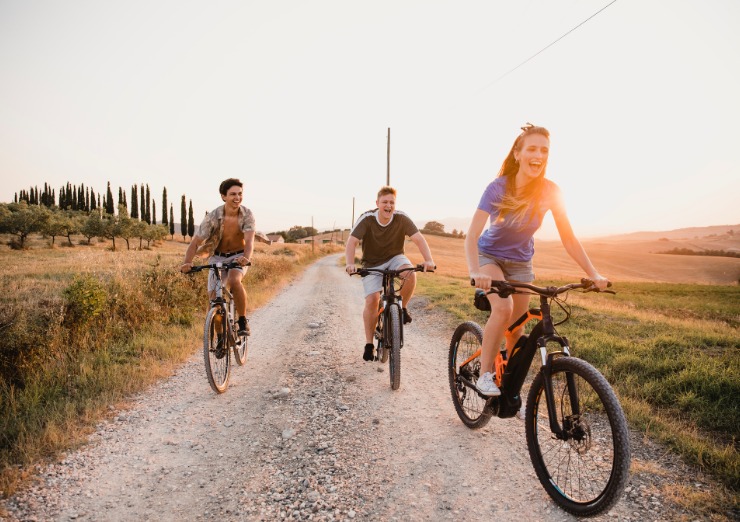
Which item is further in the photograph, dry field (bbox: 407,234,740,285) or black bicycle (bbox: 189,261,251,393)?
dry field (bbox: 407,234,740,285)

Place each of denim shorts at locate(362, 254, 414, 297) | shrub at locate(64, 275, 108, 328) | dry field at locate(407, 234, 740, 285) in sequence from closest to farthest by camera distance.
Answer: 1. denim shorts at locate(362, 254, 414, 297)
2. shrub at locate(64, 275, 108, 328)
3. dry field at locate(407, 234, 740, 285)

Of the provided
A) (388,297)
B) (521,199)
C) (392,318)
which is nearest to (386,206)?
(388,297)

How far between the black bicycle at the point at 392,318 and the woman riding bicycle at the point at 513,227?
164cm

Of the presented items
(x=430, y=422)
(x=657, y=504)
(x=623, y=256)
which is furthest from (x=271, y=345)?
(x=623, y=256)

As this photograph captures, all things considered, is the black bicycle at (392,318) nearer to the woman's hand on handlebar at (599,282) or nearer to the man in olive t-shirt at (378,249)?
the man in olive t-shirt at (378,249)

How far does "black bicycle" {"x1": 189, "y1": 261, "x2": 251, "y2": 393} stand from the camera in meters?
4.52

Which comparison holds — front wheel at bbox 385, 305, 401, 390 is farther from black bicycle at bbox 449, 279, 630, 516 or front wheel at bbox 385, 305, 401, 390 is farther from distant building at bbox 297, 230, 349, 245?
distant building at bbox 297, 230, 349, 245

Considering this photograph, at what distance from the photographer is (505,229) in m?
3.20

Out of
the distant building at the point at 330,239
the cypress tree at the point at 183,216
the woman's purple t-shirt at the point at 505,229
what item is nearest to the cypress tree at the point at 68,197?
the cypress tree at the point at 183,216

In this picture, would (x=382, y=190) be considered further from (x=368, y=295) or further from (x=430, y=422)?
(x=430, y=422)

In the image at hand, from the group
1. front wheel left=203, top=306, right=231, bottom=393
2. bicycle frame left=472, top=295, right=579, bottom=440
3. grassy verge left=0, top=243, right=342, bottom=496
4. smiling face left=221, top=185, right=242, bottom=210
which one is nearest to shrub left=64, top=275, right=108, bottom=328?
grassy verge left=0, top=243, right=342, bottom=496

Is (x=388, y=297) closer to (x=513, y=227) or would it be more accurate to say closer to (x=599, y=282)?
(x=513, y=227)

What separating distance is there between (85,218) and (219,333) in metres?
75.2

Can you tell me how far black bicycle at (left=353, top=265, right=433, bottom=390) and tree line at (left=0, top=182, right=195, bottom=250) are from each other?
56.0 m
